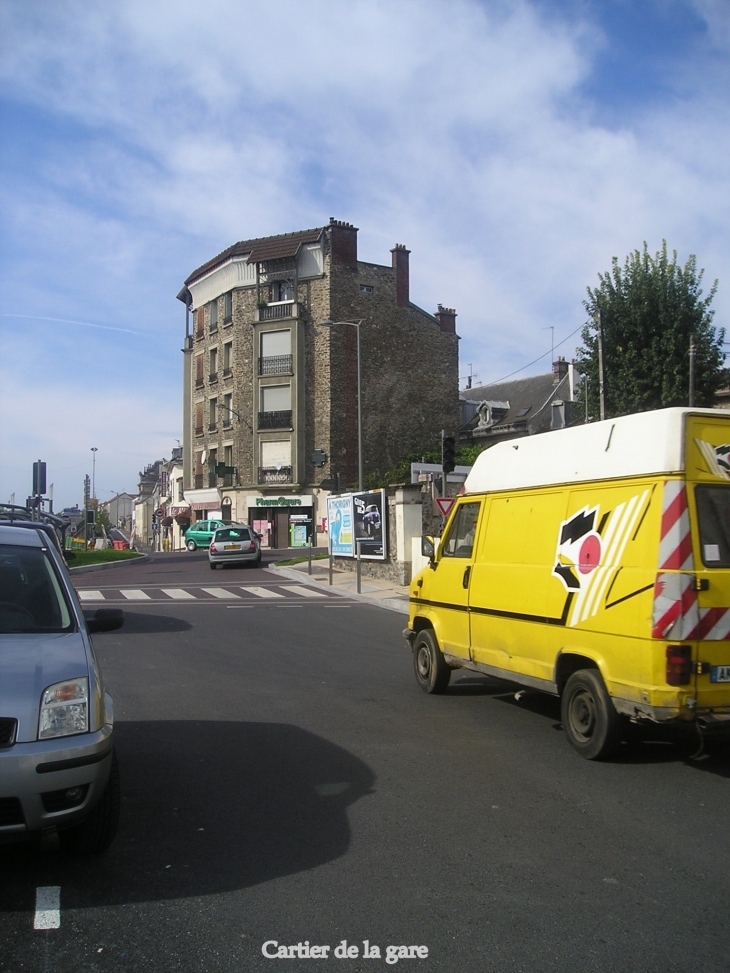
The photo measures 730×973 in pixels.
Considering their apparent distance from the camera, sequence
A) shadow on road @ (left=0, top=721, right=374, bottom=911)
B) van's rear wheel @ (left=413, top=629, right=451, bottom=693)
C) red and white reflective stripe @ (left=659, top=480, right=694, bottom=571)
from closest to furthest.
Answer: shadow on road @ (left=0, top=721, right=374, bottom=911), red and white reflective stripe @ (left=659, top=480, right=694, bottom=571), van's rear wheel @ (left=413, top=629, right=451, bottom=693)

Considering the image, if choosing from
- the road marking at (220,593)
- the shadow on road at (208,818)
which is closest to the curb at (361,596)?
the road marking at (220,593)

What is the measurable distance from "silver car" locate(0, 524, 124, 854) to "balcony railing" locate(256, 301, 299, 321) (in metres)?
49.2

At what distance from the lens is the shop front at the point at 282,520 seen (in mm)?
52188

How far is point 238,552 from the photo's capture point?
31031 mm

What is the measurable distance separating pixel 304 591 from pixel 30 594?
1786 cm

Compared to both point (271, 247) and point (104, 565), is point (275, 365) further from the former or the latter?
point (104, 565)

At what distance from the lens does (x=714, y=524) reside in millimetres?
5887

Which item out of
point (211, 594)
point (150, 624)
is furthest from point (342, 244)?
point (150, 624)

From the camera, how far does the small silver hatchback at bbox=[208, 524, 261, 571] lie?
30.9 m

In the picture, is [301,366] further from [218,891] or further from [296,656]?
[218,891]

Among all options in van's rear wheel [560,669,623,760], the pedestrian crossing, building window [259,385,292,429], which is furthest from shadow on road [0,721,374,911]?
building window [259,385,292,429]

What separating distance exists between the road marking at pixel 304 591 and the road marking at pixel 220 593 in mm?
1612

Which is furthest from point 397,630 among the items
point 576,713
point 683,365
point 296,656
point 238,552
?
point 238,552

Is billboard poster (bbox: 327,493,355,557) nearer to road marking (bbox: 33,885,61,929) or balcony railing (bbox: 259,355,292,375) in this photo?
road marking (bbox: 33,885,61,929)
